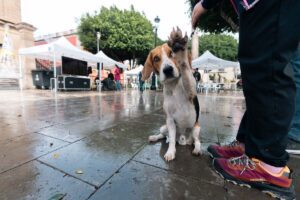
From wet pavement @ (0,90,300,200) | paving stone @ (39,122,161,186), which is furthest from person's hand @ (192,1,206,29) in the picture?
paving stone @ (39,122,161,186)

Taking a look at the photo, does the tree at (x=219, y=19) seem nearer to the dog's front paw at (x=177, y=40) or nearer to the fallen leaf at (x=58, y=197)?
the dog's front paw at (x=177, y=40)

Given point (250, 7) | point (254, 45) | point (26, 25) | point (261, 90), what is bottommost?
point (261, 90)

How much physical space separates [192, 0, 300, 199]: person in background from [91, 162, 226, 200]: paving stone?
26cm

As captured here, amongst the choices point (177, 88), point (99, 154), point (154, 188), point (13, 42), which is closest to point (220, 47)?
point (13, 42)

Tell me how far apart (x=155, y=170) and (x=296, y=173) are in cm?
109

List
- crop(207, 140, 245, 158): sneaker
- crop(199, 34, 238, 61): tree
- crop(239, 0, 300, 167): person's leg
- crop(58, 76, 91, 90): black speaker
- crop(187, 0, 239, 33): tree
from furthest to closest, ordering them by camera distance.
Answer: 1. crop(199, 34, 238, 61): tree
2. crop(58, 76, 91, 90): black speaker
3. crop(187, 0, 239, 33): tree
4. crop(207, 140, 245, 158): sneaker
5. crop(239, 0, 300, 167): person's leg

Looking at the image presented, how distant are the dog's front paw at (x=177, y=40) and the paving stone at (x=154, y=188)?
42.2 inches

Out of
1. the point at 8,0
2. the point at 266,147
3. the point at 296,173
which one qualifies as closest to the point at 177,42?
the point at 266,147

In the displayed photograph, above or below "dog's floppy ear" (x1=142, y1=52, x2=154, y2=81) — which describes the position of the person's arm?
above

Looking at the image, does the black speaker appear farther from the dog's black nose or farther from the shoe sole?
the shoe sole

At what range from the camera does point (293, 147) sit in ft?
6.01

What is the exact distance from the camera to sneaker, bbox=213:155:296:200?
3.70ft

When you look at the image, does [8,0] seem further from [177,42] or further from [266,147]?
[266,147]

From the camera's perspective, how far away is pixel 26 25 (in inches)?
595
